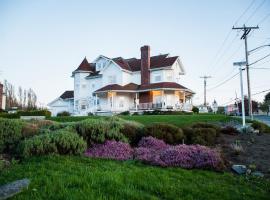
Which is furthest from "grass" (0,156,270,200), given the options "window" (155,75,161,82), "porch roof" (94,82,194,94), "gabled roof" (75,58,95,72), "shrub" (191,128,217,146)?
"gabled roof" (75,58,95,72)

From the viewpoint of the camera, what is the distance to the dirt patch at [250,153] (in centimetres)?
695

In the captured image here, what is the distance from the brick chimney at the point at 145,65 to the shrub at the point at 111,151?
96.5ft

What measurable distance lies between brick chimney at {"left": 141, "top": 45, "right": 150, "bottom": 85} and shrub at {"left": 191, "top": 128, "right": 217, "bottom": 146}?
92.5ft

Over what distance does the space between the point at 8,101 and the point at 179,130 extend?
74829 mm

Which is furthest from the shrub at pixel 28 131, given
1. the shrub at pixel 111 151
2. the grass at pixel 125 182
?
the grass at pixel 125 182

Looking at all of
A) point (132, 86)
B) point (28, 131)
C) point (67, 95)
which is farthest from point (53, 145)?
point (67, 95)

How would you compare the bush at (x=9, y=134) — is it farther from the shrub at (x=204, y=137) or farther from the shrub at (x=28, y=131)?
the shrub at (x=204, y=137)

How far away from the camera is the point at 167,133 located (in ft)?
32.0

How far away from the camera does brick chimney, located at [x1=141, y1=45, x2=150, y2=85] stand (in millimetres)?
37812

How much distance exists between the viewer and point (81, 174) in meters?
5.61

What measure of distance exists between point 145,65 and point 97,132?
29.6 metres

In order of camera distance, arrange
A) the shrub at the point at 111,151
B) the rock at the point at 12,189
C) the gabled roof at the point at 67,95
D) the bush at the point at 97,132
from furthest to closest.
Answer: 1. the gabled roof at the point at 67,95
2. the bush at the point at 97,132
3. the shrub at the point at 111,151
4. the rock at the point at 12,189

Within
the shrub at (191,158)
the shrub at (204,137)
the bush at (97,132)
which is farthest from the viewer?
the shrub at (204,137)

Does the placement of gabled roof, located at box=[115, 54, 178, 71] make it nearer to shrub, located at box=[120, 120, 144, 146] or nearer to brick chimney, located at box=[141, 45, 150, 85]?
brick chimney, located at box=[141, 45, 150, 85]
